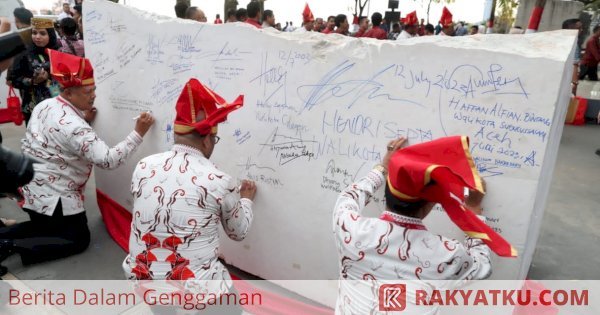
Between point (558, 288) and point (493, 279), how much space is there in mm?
1327

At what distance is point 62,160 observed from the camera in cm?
335

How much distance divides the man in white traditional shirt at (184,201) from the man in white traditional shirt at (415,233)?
0.78 metres

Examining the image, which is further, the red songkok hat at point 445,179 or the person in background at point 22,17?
the person in background at point 22,17

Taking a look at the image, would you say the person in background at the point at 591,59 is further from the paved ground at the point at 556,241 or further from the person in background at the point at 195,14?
the person in background at the point at 195,14

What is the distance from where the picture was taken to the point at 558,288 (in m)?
3.28

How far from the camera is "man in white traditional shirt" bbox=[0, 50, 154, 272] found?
320 cm

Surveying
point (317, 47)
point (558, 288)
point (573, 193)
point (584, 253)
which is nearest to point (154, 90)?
point (317, 47)

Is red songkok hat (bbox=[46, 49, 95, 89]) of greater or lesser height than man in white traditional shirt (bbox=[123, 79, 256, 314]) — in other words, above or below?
above

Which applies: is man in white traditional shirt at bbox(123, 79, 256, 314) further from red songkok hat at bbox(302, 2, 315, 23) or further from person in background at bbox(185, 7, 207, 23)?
red songkok hat at bbox(302, 2, 315, 23)

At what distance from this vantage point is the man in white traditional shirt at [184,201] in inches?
87.2

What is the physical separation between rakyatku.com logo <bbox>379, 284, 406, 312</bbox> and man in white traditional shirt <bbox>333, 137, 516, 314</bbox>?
26mm

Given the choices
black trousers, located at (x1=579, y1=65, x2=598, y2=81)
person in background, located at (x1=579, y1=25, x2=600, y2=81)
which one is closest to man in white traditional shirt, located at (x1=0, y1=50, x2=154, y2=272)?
person in background, located at (x1=579, y1=25, x2=600, y2=81)

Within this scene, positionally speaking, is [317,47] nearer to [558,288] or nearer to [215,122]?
[215,122]
